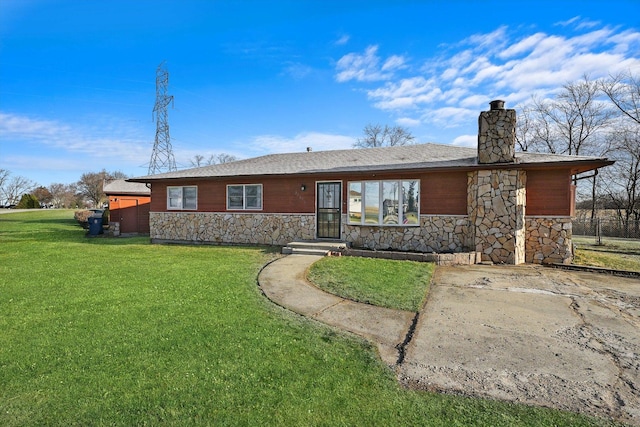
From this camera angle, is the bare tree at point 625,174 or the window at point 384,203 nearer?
the window at point 384,203

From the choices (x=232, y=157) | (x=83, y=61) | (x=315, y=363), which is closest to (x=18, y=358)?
(x=315, y=363)

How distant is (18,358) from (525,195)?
1083 centimetres

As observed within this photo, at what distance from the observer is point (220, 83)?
16.5 meters

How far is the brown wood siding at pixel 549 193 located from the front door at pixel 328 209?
5.66m

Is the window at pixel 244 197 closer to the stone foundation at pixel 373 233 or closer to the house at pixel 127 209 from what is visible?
the stone foundation at pixel 373 233

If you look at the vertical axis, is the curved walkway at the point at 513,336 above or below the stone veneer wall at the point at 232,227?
below

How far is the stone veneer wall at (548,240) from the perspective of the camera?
8.93 metres

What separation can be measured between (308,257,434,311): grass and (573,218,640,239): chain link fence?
1438 centimetres

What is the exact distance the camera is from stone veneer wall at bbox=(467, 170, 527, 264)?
891 cm

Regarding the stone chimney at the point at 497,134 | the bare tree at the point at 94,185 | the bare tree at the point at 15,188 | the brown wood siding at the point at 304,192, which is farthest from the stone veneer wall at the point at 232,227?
the bare tree at the point at 15,188

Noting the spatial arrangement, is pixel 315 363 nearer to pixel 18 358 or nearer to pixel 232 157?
pixel 18 358

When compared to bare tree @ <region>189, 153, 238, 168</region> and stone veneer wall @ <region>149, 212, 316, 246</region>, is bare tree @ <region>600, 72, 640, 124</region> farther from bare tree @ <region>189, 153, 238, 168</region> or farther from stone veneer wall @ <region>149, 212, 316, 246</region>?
bare tree @ <region>189, 153, 238, 168</region>

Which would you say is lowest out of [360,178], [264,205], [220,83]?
[264,205]

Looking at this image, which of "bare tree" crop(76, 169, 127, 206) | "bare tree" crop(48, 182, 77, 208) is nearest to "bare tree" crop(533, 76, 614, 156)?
"bare tree" crop(76, 169, 127, 206)
